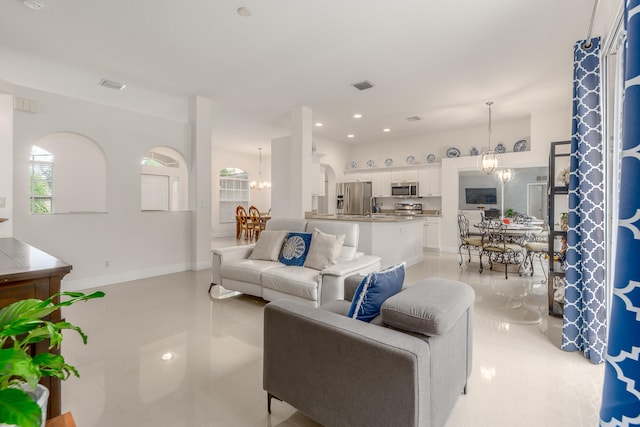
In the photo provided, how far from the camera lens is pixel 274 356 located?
164cm

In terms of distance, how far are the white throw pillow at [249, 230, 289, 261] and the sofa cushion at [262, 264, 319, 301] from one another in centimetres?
32

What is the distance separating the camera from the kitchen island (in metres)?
4.87

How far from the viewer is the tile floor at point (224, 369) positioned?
171 centimetres

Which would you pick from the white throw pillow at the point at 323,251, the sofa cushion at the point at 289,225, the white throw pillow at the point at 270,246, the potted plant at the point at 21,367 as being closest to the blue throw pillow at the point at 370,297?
the potted plant at the point at 21,367

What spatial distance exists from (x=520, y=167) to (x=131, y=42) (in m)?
7.10

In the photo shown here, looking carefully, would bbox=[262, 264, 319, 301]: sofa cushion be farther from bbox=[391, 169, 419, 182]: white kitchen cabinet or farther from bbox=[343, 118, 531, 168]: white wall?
bbox=[343, 118, 531, 168]: white wall

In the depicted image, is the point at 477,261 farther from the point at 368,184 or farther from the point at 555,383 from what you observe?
the point at 555,383

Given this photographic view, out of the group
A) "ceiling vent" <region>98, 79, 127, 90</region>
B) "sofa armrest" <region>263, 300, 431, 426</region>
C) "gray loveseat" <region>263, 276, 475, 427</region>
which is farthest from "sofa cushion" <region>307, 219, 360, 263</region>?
"ceiling vent" <region>98, 79, 127, 90</region>

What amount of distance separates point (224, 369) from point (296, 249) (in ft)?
5.27

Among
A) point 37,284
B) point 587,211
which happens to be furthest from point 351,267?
point 37,284

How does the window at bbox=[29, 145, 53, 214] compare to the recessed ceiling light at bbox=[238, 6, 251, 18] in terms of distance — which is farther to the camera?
the window at bbox=[29, 145, 53, 214]

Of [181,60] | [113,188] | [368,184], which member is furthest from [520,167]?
[113,188]

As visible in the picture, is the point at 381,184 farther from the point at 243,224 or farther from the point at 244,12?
the point at 244,12

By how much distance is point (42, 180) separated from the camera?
21.4 feet
